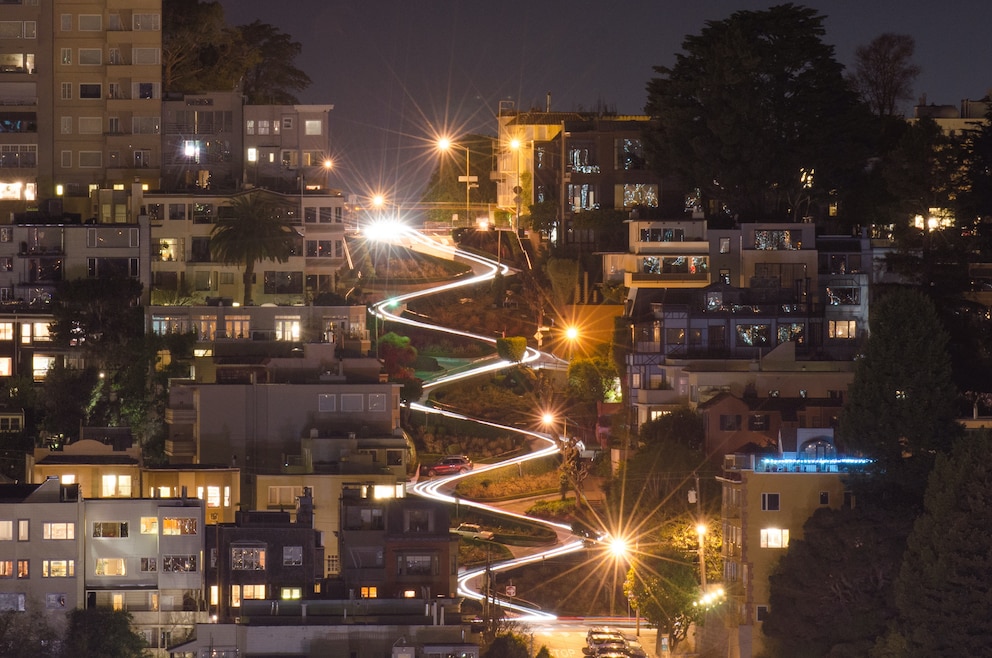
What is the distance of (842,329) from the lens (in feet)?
239

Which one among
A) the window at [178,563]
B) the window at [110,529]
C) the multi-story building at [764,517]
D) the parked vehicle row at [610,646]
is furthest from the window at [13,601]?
the multi-story building at [764,517]

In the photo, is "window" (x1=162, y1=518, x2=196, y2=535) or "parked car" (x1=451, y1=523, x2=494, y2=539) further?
"parked car" (x1=451, y1=523, x2=494, y2=539)

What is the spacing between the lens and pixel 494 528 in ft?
214

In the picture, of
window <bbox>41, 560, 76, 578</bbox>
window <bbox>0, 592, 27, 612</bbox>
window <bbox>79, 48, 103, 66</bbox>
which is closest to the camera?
window <bbox>0, 592, 27, 612</bbox>

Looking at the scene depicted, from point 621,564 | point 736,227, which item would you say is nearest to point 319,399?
point 621,564

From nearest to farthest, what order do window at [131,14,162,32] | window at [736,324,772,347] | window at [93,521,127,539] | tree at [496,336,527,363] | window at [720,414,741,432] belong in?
window at [93,521,127,539] < window at [720,414,741,432] < window at [736,324,772,347] < tree at [496,336,527,363] < window at [131,14,162,32]

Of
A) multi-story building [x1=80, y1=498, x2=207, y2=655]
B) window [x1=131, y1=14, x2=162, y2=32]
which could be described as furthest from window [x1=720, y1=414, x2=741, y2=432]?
window [x1=131, y1=14, x2=162, y2=32]

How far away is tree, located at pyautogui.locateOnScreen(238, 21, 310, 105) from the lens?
286 feet

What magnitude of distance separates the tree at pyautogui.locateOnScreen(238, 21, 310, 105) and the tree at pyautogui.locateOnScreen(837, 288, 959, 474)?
35383 mm

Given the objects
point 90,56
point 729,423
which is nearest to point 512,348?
point 729,423

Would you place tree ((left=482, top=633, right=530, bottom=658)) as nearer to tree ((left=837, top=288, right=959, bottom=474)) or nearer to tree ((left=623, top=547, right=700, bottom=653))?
tree ((left=623, top=547, right=700, bottom=653))

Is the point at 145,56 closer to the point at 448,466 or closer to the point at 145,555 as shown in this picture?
the point at 448,466

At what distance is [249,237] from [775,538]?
84.0 feet

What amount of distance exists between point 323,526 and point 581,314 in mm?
20678
